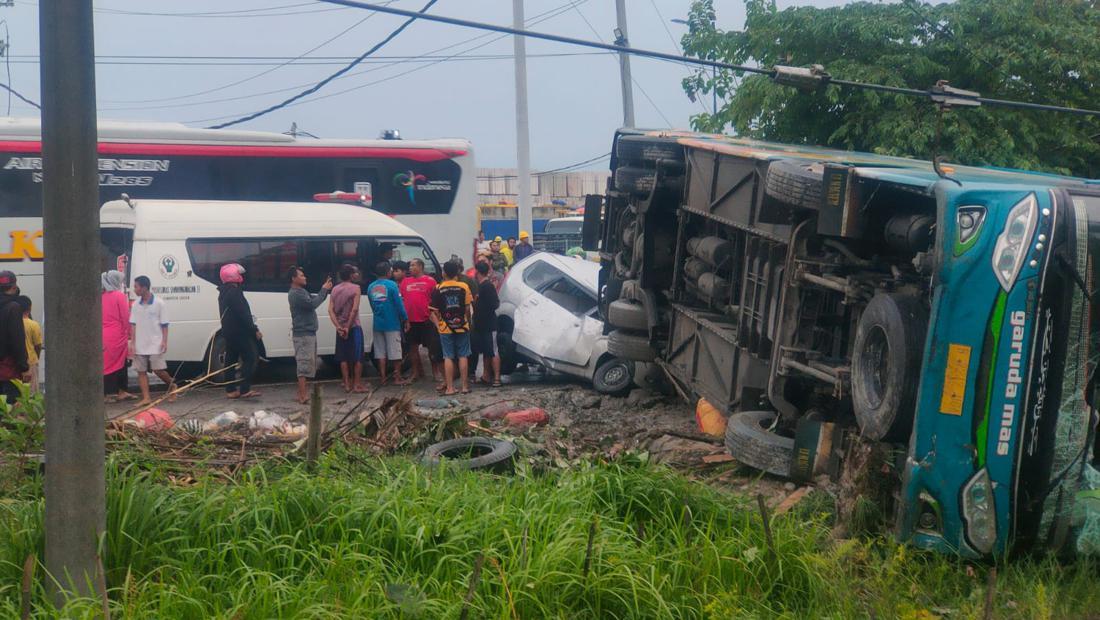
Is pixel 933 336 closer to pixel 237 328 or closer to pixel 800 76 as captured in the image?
pixel 800 76

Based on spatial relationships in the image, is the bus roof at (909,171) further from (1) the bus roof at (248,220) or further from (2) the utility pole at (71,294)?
(1) the bus roof at (248,220)

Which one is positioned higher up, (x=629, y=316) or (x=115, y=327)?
(x=629, y=316)

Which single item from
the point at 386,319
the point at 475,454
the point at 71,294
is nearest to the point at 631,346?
the point at 386,319

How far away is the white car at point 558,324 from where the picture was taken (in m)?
12.5

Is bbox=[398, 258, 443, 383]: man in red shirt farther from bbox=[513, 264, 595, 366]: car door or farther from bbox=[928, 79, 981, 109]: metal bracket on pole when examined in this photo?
bbox=[928, 79, 981, 109]: metal bracket on pole

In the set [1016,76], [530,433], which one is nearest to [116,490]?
[530,433]

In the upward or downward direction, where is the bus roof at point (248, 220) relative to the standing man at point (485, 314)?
upward

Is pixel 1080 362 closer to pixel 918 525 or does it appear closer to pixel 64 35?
pixel 918 525

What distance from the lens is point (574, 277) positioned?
13586 millimetres

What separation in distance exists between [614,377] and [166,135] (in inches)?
328

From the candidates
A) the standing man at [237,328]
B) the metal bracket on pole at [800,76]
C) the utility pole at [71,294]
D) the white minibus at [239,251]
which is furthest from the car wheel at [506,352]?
the utility pole at [71,294]

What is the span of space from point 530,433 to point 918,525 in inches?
124

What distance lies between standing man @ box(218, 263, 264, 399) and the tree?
7242 millimetres

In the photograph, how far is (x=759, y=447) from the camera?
691 cm
